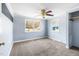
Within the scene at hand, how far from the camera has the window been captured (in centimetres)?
719

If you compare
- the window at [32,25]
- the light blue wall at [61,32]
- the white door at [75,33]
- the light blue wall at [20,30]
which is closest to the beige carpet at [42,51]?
the white door at [75,33]

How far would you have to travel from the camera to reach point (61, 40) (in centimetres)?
639

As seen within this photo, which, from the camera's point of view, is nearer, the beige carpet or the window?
the beige carpet

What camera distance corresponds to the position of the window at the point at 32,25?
719cm

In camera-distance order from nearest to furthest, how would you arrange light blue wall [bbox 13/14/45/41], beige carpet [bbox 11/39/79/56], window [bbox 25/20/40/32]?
beige carpet [bbox 11/39/79/56] → light blue wall [bbox 13/14/45/41] → window [bbox 25/20/40/32]

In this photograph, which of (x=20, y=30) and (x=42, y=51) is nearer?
(x=42, y=51)

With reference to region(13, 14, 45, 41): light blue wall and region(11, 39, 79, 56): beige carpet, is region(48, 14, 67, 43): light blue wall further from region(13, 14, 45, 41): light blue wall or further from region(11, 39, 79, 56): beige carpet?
region(13, 14, 45, 41): light blue wall

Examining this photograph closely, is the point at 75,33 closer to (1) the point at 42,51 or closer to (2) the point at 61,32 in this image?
(2) the point at 61,32

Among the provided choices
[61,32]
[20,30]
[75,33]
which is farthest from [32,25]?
[75,33]

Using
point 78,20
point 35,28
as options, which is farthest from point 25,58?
point 35,28

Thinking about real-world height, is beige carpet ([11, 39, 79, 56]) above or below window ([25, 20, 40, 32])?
below

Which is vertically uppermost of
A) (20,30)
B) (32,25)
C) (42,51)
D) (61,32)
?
(32,25)

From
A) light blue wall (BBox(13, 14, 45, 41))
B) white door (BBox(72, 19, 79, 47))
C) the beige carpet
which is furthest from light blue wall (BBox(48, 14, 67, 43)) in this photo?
light blue wall (BBox(13, 14, 45, 41))

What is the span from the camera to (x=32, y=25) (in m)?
7.51
